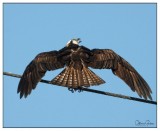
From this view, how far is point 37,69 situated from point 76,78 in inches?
46.5

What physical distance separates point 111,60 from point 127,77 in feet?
1.67

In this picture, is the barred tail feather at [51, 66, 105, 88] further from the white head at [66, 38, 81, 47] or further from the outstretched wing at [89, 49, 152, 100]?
the white head at [66, 38, 81, 47]

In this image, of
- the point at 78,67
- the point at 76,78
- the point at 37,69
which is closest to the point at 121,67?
the point at 78,67

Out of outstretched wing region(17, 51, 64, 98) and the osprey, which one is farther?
outstretched wing region(17, 51, 64, 98)

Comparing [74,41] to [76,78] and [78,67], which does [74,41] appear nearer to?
[78,67]

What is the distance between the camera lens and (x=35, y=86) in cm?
1260

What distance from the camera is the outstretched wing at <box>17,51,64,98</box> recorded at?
1268cm

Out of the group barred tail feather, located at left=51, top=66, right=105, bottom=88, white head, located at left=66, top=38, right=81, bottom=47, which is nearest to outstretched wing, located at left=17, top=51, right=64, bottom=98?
barred tail feather, located at left=51, top=66, right=105, bottom=88

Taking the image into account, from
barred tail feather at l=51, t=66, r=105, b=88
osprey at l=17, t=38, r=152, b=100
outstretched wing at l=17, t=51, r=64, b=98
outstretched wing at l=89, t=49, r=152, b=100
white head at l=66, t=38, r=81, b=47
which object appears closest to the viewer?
barred tail feather at l=51, t=66, r=105, b=88

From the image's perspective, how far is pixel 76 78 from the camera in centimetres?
1201

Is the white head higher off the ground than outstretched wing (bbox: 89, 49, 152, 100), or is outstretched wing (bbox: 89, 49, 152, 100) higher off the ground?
the white head

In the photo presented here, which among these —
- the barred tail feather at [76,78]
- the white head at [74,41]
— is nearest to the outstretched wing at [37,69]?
the barred tail feather at [76,78]

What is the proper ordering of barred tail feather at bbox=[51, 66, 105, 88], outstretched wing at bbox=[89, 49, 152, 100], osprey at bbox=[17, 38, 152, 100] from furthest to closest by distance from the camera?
outstretched wing at bbox=[89, 49, 152, 100] → osprey at bbox=[17, 38, 152, 100] → barred tail feather at bbox=[51, 66, 105, 88]

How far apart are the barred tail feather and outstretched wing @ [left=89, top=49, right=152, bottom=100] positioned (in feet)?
1.97
